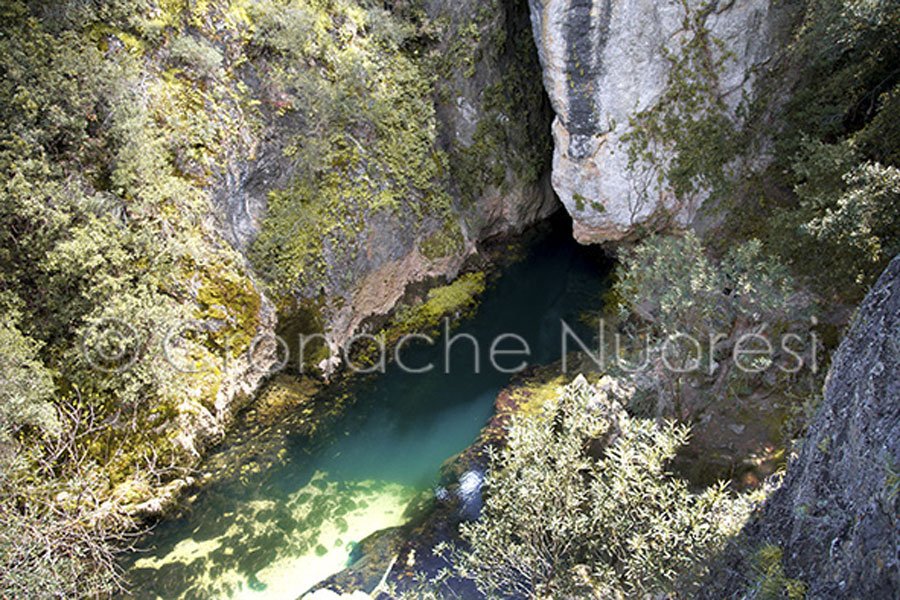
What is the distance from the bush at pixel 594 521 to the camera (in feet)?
20.2

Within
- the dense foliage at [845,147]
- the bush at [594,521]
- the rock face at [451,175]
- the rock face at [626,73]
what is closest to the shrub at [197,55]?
the rock face at [451,175]

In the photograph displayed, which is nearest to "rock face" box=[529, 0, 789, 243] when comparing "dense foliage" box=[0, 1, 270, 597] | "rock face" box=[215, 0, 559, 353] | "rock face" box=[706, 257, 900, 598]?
"rock face" box=[215, 0, 559, 353]

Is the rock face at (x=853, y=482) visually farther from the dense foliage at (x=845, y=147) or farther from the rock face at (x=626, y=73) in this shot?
the rock face at (x=626, y=73)

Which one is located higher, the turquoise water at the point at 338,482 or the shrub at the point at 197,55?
the shrub at the point at 197,55

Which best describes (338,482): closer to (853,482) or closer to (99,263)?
(99,263)

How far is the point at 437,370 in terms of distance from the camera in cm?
1566

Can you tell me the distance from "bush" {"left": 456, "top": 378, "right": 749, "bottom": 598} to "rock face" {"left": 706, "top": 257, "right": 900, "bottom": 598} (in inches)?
24.0

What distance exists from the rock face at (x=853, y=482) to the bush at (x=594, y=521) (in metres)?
0.61

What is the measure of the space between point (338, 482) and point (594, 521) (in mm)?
7229

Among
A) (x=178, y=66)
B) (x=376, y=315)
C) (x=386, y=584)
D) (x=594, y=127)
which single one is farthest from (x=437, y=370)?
(x=178, y=66)

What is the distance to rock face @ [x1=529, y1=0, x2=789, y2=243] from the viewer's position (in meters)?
13.3

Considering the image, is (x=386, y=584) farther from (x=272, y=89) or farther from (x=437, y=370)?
(x=272, y=89)

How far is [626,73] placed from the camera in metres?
13.9

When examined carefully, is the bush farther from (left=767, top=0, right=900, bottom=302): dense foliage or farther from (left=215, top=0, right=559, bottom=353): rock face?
(left=215, top=0, right=559, bottom=353): rock face
